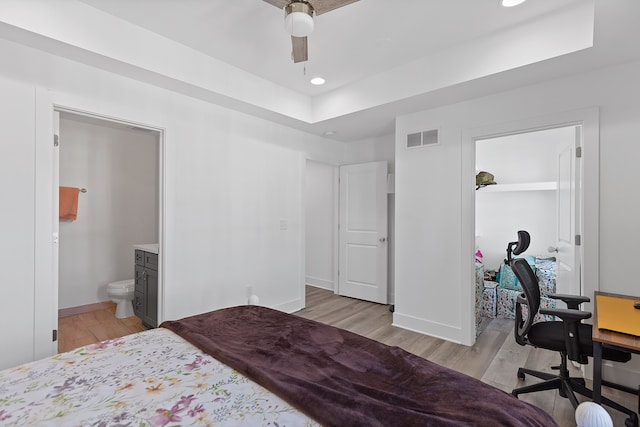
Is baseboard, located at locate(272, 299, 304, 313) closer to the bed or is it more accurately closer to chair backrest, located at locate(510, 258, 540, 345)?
the bed

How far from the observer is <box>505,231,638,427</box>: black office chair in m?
1.86

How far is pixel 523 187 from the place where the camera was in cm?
440

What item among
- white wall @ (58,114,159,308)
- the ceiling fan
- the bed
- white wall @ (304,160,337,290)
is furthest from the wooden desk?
white wall @ (58,114,159,308)

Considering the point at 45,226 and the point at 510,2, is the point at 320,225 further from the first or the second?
the point at 510,2

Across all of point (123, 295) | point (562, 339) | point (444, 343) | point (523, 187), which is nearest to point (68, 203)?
point (123, 295)

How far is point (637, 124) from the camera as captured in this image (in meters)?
2.26

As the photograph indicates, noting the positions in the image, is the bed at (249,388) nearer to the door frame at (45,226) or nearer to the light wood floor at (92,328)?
the door frame at (45,226)

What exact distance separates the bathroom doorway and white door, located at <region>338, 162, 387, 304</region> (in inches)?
111

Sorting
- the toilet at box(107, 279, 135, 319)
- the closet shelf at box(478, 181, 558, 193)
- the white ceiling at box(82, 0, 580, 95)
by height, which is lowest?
the toilet at box(107, 279, 135, 319)

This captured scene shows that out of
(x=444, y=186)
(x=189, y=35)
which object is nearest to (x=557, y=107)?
(x=444, y=186)

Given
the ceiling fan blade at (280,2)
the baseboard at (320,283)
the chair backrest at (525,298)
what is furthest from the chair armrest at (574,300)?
the baseboard at (320,283)

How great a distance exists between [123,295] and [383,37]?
394cm

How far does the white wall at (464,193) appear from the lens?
2297mm

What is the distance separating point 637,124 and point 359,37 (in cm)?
216
